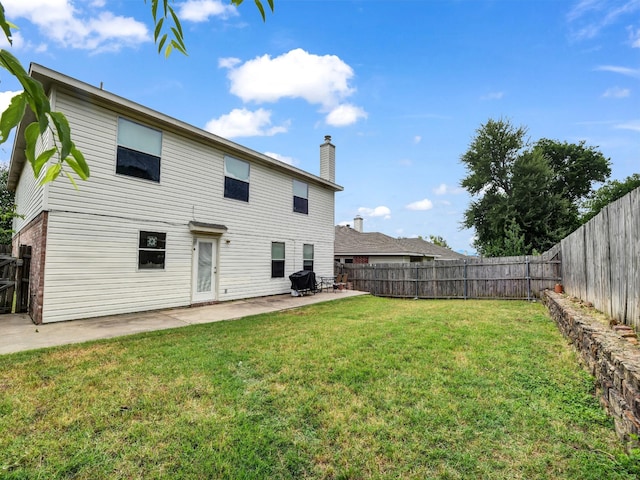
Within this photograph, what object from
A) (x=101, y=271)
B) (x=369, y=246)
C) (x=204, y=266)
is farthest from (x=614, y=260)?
(x=369, y=246)

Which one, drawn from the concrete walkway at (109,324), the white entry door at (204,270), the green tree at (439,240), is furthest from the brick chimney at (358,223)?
the green tree at (439,240)

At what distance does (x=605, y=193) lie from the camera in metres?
27.2

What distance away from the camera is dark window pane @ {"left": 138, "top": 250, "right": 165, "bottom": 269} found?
26.8 feet

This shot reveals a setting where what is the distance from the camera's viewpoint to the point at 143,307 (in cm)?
819

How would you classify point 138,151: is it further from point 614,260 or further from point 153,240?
point 614,260

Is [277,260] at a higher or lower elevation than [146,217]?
lower

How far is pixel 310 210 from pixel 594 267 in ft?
32.9

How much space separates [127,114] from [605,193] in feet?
114

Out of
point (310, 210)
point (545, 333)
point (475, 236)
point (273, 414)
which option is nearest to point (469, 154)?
point (475, 236)

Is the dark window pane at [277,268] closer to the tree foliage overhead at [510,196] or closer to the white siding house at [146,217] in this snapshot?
the white siding house at [146,217]

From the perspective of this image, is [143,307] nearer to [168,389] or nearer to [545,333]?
[168,389]

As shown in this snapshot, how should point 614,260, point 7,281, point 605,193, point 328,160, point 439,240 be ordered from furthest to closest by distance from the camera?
point 439,240 < point 605,193 < point 328,160 < point 7,281 < point 614,260

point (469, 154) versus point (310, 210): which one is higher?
point (469, 154)

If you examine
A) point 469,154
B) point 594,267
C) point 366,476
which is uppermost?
point 469,154
